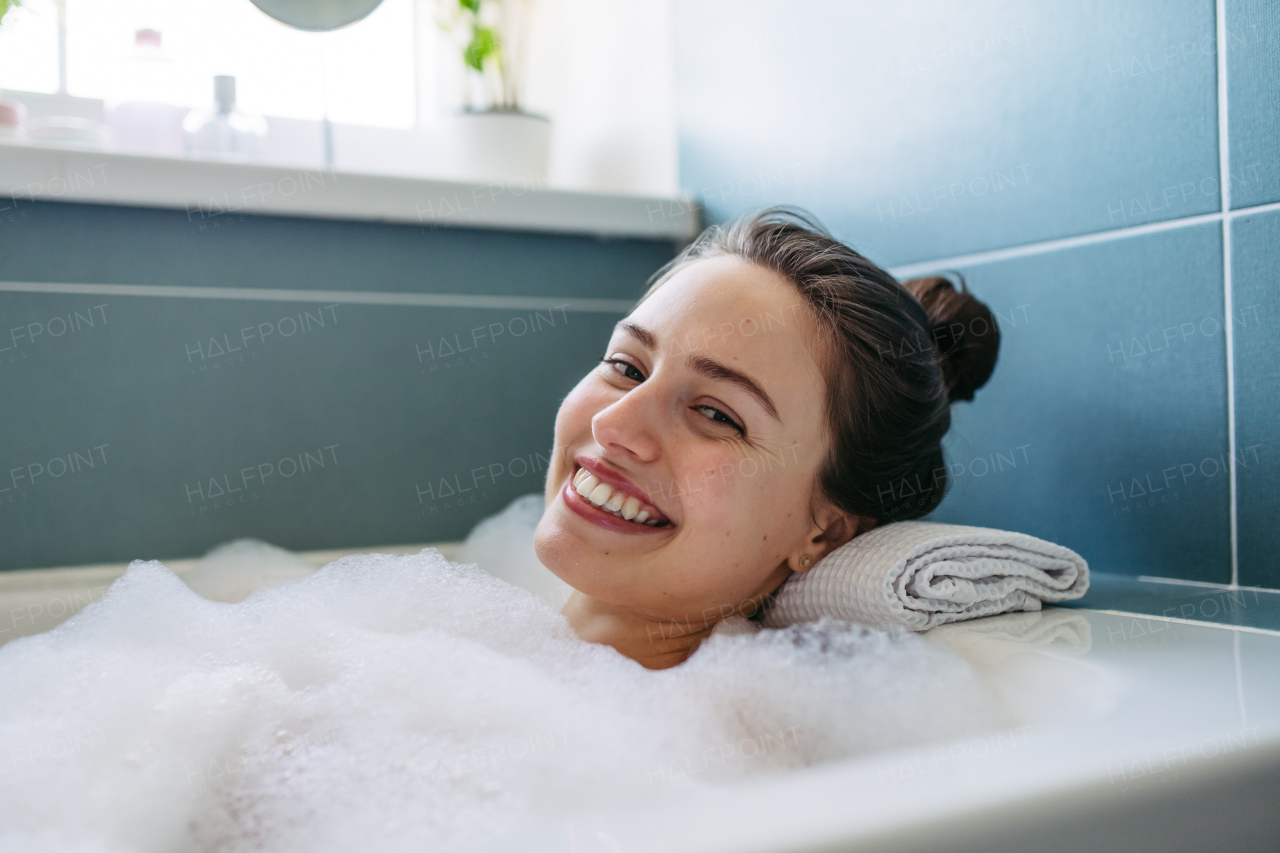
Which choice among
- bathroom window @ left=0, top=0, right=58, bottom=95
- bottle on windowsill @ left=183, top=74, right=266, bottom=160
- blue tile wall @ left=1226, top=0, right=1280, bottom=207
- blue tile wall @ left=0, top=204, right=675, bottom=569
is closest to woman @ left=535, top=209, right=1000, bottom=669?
blue tile wall @ left=1226, top=0, right=1280, bottom=207

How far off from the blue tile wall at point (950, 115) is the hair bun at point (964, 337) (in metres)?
0.14

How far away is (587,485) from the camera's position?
2.85 feet

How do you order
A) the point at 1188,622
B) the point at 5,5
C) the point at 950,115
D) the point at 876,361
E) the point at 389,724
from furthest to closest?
1. the point at 5,5
2. the point at 950,115
3. the point at 876,361
4. the point at 1188,622
5. the point at 389,724

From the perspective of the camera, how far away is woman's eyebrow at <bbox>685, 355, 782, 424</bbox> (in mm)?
829

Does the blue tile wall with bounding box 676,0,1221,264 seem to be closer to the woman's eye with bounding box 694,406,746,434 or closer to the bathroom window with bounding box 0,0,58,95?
the woman's eye with bounding box 694,406,746,434

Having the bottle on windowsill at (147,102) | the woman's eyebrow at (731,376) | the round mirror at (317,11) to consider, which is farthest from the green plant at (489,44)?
the woman's eyebrow at (731,376)

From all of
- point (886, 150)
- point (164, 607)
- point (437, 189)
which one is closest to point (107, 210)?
point (437, 189)

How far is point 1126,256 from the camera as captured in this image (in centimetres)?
96

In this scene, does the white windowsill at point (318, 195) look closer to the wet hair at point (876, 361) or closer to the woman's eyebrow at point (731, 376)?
the wet hair at point (876, 361)

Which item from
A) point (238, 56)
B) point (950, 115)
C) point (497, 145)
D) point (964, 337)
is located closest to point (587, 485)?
point (964, 337)

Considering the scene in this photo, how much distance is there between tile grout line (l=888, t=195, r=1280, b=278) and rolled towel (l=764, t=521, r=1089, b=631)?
338 mm

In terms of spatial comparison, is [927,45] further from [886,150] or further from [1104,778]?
[1104,778]

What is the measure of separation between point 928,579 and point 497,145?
118cm

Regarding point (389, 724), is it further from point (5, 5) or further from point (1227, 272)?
point (5, 5)
